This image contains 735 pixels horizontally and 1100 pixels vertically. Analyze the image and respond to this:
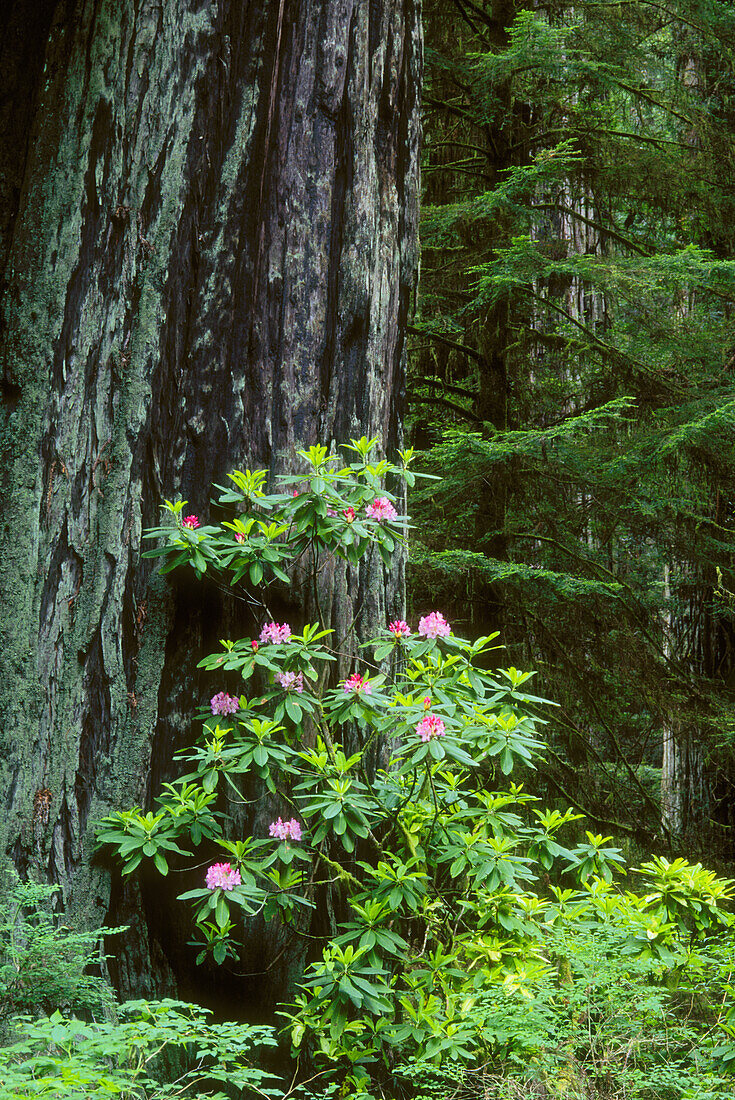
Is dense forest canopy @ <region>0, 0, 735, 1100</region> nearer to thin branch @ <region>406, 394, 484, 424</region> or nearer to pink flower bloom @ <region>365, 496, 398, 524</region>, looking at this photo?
pink flower bloom @ <region>365, 496, 398, 524</region>

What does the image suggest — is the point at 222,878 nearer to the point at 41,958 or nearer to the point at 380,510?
the point at 41,958

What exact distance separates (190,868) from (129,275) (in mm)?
1680

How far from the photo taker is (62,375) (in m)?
2.45

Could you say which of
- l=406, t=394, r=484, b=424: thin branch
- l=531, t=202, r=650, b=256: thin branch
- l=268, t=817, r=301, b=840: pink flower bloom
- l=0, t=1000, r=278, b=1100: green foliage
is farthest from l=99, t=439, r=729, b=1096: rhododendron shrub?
l=531, t=202, r=650, b=256: thin branch

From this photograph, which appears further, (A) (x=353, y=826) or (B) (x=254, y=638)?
(B) (x=254, y=638)

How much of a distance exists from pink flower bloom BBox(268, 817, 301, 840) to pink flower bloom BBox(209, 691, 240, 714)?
34 centimetres

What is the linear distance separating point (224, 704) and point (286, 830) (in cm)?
39

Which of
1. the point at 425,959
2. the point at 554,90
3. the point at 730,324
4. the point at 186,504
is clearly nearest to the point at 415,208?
the point at 186,504

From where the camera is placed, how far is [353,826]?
7.48 ft

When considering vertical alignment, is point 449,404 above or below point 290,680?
above

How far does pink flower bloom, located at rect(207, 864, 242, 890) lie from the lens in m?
2.16

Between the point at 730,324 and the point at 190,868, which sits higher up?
the point at 730,324

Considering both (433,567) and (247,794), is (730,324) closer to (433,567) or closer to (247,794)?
(433,567)

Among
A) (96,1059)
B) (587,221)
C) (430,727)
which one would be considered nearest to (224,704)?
(430,727)
